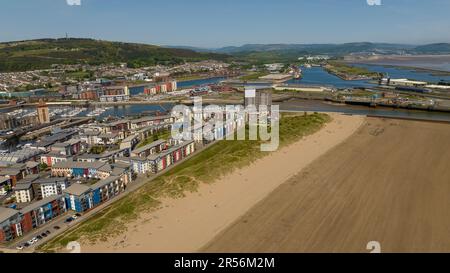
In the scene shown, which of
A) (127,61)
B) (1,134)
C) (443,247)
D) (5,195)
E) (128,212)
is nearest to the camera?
(443,247)

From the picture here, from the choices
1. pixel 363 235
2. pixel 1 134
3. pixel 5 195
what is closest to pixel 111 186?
pixel 5 195

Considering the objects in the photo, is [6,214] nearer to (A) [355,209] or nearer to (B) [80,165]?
(B) [80,165]

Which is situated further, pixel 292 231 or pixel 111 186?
pixel 111 186

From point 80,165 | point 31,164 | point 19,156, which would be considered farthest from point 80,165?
point 19,156

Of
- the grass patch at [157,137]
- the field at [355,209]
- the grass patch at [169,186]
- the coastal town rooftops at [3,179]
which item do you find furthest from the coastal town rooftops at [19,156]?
the field at [355,209]

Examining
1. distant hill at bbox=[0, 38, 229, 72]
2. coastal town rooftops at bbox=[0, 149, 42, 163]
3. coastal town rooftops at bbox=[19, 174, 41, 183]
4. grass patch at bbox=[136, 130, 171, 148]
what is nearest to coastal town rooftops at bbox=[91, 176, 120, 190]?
coastal town rooftops at bbox=[19, 174, 41, 183]

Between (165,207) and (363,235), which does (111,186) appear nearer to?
(165,207)
